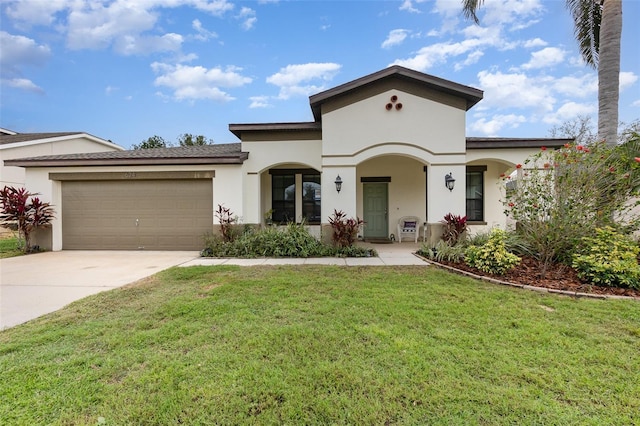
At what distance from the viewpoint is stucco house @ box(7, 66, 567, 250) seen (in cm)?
926

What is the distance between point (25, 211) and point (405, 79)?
1337cm

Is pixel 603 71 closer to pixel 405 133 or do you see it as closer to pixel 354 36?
pixel 405 133

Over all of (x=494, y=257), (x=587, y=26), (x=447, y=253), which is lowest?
(x=447, y=253)

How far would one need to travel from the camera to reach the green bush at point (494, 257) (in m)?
6.05

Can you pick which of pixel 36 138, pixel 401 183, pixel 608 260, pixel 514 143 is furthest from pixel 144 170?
pixel 514 143

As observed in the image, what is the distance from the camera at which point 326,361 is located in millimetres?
2814

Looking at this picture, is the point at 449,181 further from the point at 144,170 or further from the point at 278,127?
the point at 144,170

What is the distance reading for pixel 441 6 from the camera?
10.3 m

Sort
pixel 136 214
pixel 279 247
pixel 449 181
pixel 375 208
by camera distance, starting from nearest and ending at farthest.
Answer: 1. pixel 279 247
2. pixel 449 181
3. pixel 136 214
4. pixel 375 208

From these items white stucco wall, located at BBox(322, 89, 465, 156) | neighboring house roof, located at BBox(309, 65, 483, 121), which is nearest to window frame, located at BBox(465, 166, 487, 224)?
white stucco wall, located at BBox(322, 89, 465, 156)

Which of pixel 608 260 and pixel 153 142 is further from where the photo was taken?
pixel 153 142

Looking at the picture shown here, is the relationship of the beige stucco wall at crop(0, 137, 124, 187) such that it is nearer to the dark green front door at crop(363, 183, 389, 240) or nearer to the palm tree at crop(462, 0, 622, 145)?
the dark green front door at crop(363, 183, 389, 240)

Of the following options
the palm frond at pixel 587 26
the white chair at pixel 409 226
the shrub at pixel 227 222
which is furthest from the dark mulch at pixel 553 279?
the palm frond at pixel 587 26

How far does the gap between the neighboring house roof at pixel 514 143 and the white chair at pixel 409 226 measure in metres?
3.50
